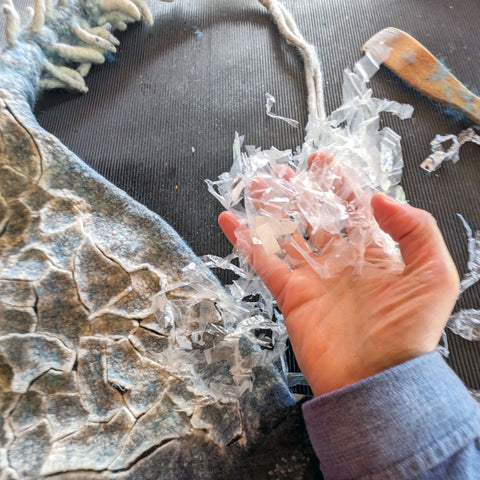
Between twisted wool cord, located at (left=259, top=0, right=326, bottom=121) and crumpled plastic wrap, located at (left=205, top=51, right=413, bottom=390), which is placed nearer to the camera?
crumpled plastic wrap, located at (left=205, top=51, right=413, bottom=390)

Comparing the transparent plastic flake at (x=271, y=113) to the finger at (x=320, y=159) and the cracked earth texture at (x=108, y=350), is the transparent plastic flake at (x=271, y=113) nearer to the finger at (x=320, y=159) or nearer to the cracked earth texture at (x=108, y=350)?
the finger at (x=320, y=159)

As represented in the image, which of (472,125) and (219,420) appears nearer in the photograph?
→ (219,420)

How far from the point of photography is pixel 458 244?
1.93 ft

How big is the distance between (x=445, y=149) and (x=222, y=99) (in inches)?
15.0

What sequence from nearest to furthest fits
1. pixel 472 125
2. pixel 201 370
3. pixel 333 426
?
pixel 333 426 < pixel 201 370 < pixel 472 125

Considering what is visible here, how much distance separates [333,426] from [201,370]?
0.18 m

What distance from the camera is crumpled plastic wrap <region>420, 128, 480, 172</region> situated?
0.63 meters

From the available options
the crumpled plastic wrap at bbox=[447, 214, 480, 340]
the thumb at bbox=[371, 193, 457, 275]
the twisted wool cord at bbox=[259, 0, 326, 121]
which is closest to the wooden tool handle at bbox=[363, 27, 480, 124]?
the twisted wool cord at bbox=[259, 0, 326, 121]

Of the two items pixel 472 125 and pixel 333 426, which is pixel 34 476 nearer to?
pixel 333 426

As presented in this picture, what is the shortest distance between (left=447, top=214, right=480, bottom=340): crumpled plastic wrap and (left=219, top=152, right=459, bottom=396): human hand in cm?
18

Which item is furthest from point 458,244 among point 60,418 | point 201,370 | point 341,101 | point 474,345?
point 60,418

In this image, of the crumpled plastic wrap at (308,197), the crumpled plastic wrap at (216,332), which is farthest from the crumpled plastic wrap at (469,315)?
the crumpled plastic wrap at (216,332)

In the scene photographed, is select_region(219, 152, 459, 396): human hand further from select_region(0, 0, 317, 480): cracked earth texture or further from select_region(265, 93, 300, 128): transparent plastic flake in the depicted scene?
select_region(265, 93, 300, 128): transparent plastic flake

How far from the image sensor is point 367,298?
0.43 m
